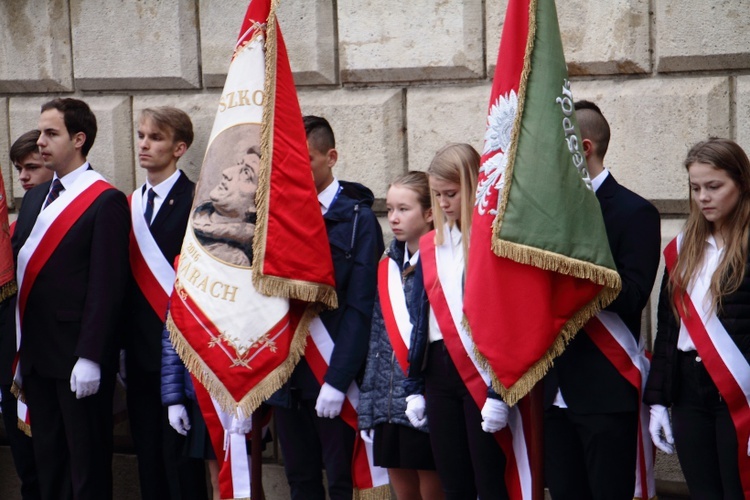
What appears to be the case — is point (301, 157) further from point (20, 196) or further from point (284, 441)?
point (20, 196)

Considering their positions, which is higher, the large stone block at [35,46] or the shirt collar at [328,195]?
the large stone block at [35,46]

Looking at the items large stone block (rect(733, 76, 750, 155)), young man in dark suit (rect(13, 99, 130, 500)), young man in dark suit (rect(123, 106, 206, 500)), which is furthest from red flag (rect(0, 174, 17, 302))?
large stone block (rect(733, 76, 750, 155))

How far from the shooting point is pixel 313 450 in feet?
15.9

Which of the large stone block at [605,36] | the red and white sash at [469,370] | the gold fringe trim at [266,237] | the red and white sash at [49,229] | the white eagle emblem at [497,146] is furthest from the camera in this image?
the red and white sash at [49,229]

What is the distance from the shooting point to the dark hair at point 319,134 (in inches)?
195

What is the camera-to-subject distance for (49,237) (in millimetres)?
5242

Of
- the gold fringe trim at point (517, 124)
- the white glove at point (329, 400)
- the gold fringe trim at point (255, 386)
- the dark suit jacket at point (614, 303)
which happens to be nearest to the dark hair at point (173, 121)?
the gold fringe trim at point (255, 386)

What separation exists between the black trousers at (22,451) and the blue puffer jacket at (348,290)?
1.55 m

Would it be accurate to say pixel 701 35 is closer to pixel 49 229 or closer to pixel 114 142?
pixel 49 229

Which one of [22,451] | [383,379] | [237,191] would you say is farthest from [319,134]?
[22,451]

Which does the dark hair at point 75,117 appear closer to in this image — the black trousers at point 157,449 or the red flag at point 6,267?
the red flag at point 6,267

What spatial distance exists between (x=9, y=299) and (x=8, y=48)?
1.79 metres

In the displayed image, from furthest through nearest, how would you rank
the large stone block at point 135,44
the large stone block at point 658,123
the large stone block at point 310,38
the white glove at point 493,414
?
the large stone block at point 135,44, the large stone block at point 310,38, the large stone block at point 658,123, the white glove at point 493,414

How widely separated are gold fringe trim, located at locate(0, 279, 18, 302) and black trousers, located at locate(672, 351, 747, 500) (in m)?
2.64
